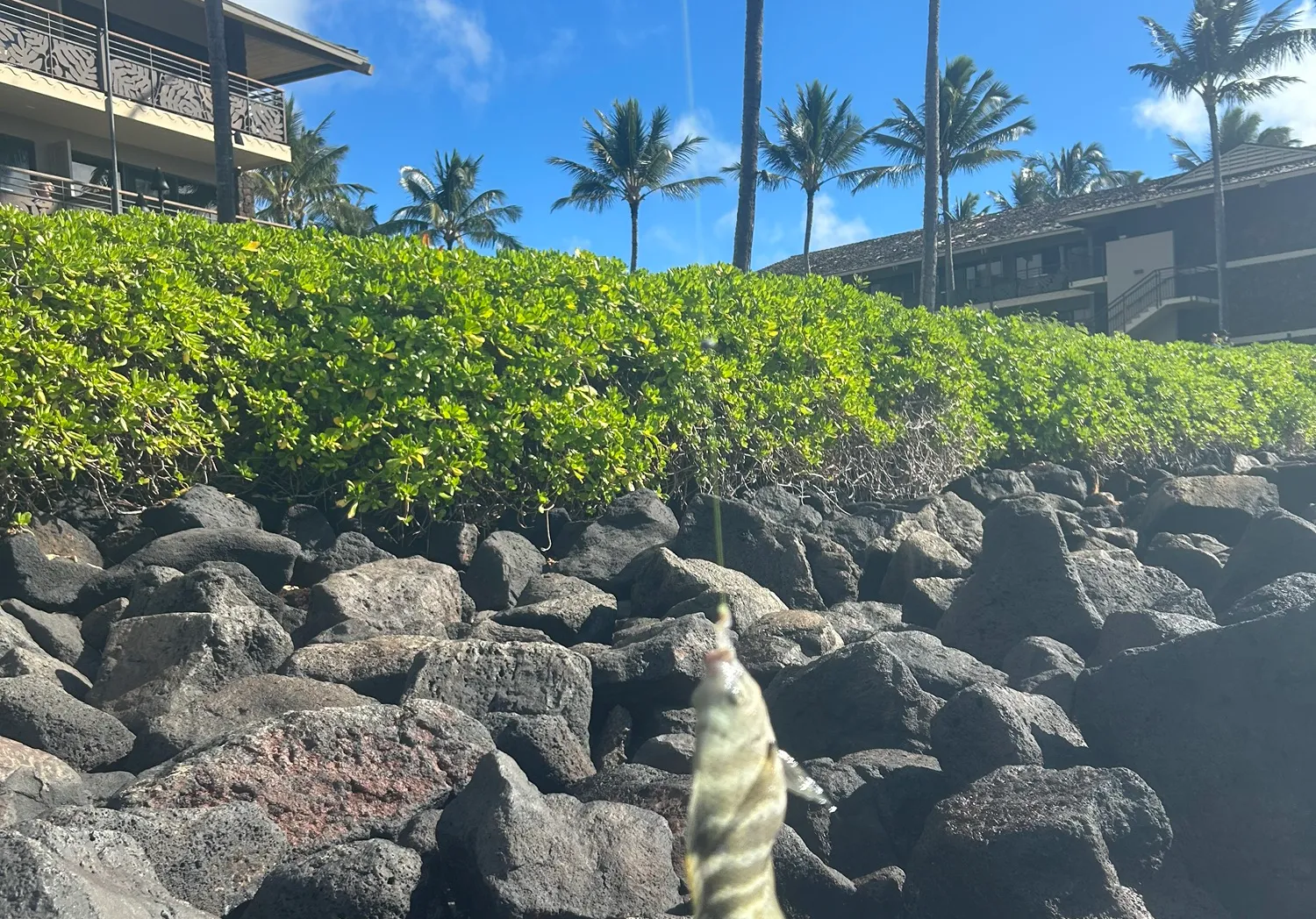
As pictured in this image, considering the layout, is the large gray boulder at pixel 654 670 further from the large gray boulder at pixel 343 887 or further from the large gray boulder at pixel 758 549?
the large gray boulder at pixel 758 549

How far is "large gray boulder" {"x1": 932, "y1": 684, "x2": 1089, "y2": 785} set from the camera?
13.4 feet

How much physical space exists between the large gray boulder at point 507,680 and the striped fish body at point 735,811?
12.6 feet

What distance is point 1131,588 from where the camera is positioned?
23.1 feet

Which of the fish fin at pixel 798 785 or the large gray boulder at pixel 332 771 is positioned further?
the large gray boulder at pixel 332 771

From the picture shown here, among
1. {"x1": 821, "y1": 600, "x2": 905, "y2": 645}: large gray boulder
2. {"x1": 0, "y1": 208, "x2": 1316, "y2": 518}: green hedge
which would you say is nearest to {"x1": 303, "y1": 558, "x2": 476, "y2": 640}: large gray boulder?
{"x1": 0, "y1": 208, "x2": 1316, "y2": 518}: green hedge

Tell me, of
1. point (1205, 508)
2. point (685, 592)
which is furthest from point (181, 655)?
point (1205, 508)

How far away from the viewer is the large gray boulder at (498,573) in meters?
6.35

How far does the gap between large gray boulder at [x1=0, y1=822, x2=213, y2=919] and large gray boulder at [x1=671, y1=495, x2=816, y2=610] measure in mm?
4444

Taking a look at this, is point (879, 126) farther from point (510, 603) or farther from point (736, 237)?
point (510, 603)

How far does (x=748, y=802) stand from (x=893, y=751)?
401cm

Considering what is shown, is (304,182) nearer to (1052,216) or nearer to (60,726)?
(1052,216)

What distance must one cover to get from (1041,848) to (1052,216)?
42.1m

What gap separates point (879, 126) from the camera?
40.1 meters

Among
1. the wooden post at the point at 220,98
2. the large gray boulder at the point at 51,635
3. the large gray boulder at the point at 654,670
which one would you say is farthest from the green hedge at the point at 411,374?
the wooden post at the point at 220,98
